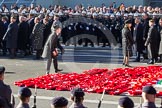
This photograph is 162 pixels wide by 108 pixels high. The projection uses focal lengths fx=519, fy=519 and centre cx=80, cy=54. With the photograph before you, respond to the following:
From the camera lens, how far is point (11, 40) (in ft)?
73.5

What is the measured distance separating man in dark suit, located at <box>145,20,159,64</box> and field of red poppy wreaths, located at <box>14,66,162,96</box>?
3.57 metres

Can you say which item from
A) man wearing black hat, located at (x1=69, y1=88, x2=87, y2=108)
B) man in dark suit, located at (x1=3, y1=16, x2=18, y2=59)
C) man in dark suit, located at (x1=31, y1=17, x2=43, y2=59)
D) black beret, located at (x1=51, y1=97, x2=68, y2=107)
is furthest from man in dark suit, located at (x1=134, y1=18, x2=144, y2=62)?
black beret, located at (x1=51, y1=97, x2=68, y2=107)

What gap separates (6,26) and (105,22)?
6.74m

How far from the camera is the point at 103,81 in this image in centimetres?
1500

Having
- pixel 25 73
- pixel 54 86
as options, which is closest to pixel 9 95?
pixel 54 86

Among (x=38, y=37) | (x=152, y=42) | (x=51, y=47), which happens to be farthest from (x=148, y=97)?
(x=38, y=37)

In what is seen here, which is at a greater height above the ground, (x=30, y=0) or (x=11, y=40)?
(x=30, y=0)

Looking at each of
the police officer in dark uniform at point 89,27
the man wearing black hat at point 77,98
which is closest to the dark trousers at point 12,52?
the police officer in dark uniform at point 89,27

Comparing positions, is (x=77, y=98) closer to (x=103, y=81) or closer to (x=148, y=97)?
(x=148, y=97)

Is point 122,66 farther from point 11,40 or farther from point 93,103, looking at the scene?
point 93,103

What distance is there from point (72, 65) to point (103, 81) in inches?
196

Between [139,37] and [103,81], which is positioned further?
[139,37]

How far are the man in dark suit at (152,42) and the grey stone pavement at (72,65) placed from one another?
46 cm

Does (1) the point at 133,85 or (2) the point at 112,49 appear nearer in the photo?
(1) the point at 133,85
